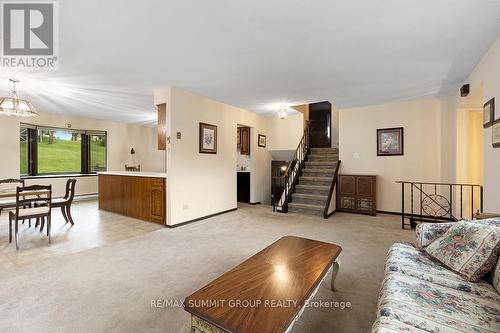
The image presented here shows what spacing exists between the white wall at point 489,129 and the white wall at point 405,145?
1.93 m

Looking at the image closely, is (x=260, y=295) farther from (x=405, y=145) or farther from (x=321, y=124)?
(x=321, y=124)

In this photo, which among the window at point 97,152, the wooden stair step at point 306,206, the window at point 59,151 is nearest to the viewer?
the wooden stair step at point 306,206

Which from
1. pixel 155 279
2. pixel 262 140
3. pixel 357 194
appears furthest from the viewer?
pixel 262 140

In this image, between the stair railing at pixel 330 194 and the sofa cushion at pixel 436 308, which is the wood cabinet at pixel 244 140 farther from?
the sofa cushion at pixel 436 308

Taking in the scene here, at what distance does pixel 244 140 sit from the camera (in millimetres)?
6973

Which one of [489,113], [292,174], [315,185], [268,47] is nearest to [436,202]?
[315,185]

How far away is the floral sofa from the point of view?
114 cm

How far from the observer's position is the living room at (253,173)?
1.63 meters

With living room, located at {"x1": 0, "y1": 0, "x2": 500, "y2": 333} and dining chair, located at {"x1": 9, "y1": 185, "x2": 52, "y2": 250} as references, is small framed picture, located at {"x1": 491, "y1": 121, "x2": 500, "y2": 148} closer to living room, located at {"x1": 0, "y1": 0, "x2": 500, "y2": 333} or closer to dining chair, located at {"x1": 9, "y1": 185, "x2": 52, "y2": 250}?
living room, located at {"x1": 0, "y1": 0, "x2": 500, "y2": 333}

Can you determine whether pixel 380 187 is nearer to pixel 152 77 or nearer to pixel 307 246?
pixel 307 246

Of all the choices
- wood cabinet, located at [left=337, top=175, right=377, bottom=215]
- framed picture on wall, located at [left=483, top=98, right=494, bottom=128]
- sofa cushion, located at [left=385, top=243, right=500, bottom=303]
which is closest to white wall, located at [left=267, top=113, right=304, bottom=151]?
wood cabinet, located at [left=337, top=175, right=377, bottom=215]

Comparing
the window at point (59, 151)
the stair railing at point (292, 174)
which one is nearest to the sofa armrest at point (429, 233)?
the stair railing at point (292, 174)

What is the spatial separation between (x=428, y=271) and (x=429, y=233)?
0.53 metres

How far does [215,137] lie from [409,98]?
432 cm
